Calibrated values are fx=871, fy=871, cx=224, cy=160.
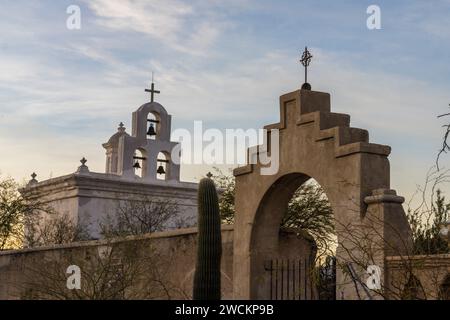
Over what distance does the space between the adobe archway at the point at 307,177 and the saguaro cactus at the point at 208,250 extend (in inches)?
73.3

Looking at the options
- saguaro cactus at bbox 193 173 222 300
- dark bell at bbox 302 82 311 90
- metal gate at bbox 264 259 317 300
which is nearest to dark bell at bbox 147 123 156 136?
metal gate at bbox 264 259 317 300

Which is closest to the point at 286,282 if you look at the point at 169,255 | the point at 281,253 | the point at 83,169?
the point at 281,253

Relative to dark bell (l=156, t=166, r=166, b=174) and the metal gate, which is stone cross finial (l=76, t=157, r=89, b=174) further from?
the metal gate

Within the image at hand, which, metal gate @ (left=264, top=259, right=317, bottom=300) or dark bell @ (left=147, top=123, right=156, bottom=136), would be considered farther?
dark bell @ (left=147, top=123, right=156, bottom=136)

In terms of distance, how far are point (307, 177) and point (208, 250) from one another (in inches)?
99.6

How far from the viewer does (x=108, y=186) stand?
36000 mm

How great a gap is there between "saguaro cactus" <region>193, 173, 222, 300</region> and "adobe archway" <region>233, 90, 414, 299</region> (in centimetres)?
186

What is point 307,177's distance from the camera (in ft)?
49.7

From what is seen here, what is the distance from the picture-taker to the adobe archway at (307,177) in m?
13.4

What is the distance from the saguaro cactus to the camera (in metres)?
13.6

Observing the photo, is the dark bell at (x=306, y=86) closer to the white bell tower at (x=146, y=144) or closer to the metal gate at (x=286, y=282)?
the metal gate at (x=286, y=282)
